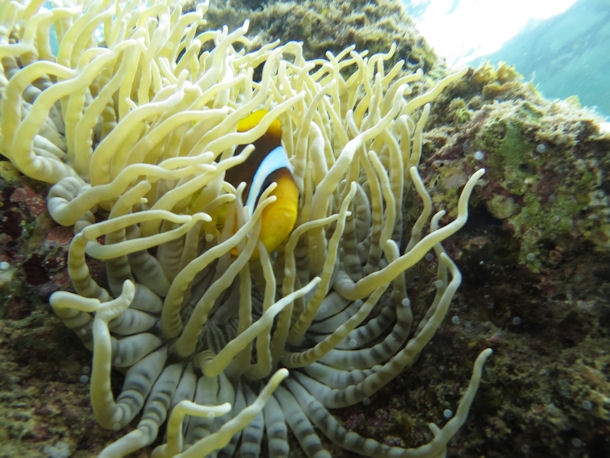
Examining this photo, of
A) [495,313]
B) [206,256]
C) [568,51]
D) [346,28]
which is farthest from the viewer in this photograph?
[568,51]

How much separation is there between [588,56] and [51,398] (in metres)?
20.7

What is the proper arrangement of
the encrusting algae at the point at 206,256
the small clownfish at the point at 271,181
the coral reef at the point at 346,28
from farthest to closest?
the coral reef at the point at 346,28 → the small clownfish at the point at 271,181 → the encrusting algae at the point at 206,256

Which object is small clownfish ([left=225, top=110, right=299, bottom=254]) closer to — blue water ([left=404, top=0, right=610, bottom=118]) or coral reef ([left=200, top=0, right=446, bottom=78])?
coral reef ([left=200, top=0, right=446, bottom=78])

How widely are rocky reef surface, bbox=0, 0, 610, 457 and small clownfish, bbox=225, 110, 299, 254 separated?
1.72 ft

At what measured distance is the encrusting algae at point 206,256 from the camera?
3.03 feet

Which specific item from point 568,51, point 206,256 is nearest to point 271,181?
point 206,256

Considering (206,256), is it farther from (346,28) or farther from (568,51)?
(568,51)

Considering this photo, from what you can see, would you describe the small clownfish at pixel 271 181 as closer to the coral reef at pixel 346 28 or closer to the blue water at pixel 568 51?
the coral reef at pixel 346 28

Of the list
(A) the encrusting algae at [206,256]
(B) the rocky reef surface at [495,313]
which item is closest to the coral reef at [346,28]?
(B) the rocky reef surface at [495,313]

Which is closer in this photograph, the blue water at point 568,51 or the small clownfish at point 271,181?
the small clownfish at point 271,181

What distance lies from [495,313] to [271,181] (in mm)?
831

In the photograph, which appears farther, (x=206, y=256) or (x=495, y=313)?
(x=495, y=313)

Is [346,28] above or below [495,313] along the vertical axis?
above

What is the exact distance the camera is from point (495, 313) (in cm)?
123
